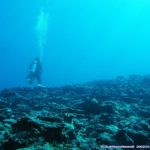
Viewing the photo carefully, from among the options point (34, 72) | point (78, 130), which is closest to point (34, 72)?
point (34, 72)

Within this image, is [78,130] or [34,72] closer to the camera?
[78,130]

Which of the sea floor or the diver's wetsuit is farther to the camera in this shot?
the diver's wetsuit

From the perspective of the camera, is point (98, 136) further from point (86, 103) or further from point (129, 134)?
point (86, 103)

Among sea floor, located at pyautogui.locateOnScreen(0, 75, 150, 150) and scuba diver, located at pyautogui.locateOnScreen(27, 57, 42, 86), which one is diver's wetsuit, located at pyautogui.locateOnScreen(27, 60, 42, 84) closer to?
scuba diver, located at pyautogui.locateOnScreen(27, 57, 42, 86)

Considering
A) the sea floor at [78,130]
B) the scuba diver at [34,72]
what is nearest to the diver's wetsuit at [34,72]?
the scuba diver at [34,72]

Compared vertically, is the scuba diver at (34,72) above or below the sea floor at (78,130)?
above

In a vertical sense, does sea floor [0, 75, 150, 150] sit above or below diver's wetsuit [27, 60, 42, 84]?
below

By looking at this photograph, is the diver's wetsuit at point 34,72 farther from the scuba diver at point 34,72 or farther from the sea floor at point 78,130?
the sea floor at point 78,130

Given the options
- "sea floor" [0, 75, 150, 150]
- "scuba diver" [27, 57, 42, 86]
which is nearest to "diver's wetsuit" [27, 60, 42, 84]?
"scuba diver" [27, 57, 42, 86]

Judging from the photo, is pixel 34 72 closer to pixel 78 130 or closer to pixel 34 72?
pixel 34 72

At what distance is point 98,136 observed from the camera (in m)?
5.68

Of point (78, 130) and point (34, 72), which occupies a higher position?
point (34, 72)

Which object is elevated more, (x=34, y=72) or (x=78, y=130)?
(x=34, y=72)

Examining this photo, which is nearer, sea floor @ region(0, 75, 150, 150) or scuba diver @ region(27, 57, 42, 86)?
sea floor @ region(0, 75, 150, 150)
